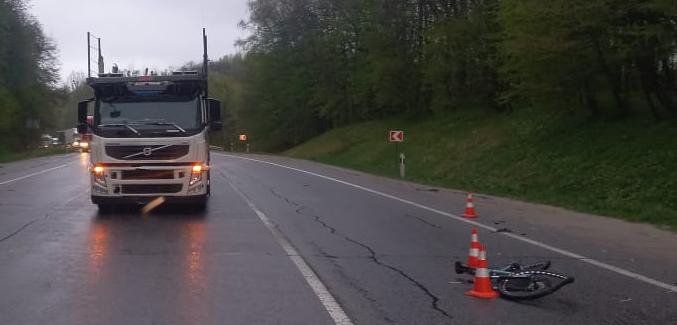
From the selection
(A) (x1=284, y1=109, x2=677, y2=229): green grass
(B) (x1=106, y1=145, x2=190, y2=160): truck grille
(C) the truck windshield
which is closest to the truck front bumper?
(B) (x1=106, y1=145, x2=190, y2=160): truck grille

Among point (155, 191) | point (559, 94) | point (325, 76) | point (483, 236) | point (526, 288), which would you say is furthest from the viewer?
point (325, 76)

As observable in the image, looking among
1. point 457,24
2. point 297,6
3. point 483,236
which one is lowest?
point 483,236

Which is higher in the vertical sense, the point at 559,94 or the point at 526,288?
the point at 559,94

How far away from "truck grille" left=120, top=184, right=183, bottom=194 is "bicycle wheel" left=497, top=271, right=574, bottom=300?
349 inches

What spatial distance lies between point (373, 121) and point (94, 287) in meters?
54.7

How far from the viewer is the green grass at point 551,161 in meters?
19.6

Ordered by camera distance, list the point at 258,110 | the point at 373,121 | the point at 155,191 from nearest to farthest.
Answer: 1. the point at 155,191
2. the point at 373,121
3. the point at 258,110

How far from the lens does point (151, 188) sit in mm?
15820

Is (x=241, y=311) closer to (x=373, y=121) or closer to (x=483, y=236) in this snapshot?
(x=483, y=236)

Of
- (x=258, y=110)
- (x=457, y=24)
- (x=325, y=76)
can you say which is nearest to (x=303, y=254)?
(x=457, y=24)

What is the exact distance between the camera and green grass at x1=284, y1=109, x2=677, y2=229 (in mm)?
19641

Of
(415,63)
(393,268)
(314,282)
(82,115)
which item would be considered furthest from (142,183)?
(415,63)

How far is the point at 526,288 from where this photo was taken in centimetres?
841

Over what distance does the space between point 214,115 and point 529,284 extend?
32.8ft
